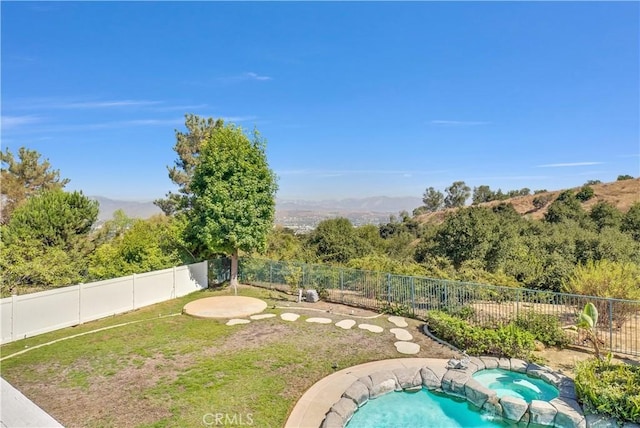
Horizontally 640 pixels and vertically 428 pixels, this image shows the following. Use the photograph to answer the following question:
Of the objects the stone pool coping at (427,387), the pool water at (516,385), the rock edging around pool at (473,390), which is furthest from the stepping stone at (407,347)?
the pool water at (516,385)

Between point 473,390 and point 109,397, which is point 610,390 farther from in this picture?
point 109,397

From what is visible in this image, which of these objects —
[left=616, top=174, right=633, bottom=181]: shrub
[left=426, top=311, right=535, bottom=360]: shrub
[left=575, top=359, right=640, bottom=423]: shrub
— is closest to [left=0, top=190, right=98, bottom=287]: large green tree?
[left=426, top=311, right=535, bottom=360]: shrub

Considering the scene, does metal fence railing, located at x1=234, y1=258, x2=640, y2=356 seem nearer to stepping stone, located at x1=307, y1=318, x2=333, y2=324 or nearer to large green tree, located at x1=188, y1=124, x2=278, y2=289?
stepping stone, located at x1=307, y1=318, x2=333, y2=324

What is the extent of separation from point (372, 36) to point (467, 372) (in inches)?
573

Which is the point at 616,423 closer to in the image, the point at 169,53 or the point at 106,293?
the point at 106,293

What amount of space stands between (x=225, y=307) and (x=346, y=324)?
4276mm

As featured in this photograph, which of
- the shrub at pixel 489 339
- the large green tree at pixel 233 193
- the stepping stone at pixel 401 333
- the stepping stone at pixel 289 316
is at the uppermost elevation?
the large green tree at pixel 233 193

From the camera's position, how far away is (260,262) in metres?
15.0

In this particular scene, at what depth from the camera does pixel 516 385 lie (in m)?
6.57

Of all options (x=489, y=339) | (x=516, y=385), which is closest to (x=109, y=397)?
(x=516, y=385)

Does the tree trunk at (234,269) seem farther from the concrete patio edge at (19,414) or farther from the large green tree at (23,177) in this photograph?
the large green tree at (23,177)

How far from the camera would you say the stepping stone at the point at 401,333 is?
8.76m

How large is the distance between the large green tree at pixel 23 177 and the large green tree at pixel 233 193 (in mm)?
16136

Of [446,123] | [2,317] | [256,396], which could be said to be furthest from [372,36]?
[446,123]
